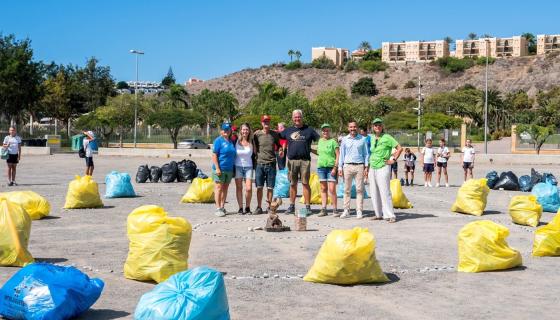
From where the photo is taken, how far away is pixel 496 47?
17938 cm

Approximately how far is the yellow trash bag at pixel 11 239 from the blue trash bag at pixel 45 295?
1.85 metres

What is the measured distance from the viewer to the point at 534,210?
1171 centimetres

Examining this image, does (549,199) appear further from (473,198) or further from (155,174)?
(155,174)

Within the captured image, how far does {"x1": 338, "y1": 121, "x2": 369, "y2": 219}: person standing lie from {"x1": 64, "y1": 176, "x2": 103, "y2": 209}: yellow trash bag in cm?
472

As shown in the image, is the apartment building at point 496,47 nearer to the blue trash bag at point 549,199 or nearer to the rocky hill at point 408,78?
the rocky hill at point 408,78

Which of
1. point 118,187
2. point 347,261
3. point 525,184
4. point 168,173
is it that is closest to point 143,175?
point 168,173

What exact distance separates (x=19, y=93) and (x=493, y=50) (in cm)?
14364

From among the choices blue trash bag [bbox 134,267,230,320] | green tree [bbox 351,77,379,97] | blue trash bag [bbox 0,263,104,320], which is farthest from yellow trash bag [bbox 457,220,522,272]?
green tree [bbox 351,77,379,97]

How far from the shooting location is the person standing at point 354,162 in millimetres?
12125

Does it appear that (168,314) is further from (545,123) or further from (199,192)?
(545,123)

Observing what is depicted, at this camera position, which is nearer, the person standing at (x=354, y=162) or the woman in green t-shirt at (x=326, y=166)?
the person standing at (x=354, y=162)

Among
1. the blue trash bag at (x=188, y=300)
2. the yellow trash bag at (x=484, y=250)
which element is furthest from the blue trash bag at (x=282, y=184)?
the blue trash bag at (x=188, y=300)

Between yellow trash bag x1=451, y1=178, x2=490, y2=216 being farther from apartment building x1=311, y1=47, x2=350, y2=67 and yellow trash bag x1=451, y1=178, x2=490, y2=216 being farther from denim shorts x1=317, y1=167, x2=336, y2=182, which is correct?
apartment building x1=311, y1=47, x2=350, y2=67

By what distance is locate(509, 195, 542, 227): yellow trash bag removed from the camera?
11734 mm
